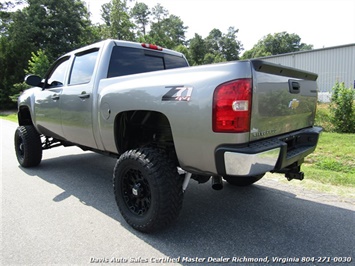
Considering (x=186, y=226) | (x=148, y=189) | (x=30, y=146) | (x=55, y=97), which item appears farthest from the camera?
(x=30, y=146)

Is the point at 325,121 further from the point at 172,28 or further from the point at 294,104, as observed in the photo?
the point at 172,28

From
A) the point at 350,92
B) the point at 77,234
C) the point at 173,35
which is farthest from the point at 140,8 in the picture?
the point at 77,234

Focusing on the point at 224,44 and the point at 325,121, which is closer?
the point at 325,121

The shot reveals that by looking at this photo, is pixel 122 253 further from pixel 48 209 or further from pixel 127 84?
pixel 127 84

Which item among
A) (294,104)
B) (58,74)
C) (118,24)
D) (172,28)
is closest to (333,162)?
(294,104)

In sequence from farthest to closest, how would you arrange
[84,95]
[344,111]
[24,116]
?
[344,111] < [24,116] < [84,95]

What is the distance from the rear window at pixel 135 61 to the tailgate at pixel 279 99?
1922mm

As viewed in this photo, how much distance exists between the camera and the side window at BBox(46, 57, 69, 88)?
451 centimetres

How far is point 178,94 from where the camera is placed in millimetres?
2434

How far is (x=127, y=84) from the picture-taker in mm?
2979

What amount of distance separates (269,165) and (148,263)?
1.31 meters

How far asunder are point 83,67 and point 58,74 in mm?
1062

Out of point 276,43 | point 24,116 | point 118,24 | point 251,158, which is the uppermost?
point 276,43

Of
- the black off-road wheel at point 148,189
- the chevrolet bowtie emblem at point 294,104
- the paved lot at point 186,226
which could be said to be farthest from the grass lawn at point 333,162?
the black off-road wheel at point 148,189
